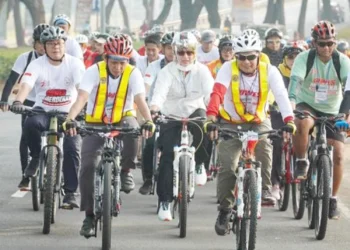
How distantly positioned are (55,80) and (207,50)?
7.03 m

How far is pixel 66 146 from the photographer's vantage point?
12461 millimetres

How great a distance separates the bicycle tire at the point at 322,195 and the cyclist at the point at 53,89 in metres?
2.23

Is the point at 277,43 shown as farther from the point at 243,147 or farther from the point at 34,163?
the point at 243,147

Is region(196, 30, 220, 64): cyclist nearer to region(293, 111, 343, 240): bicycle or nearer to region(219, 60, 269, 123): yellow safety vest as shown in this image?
region(293, 111, 343, 240): bicycle

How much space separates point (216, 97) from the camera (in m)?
11.1

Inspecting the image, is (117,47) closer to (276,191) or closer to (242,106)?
(242,106)

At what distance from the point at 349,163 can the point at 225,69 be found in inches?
322

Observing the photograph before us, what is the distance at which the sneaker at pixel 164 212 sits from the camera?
12.1m

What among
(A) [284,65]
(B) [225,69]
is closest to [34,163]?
(B) [225,69]

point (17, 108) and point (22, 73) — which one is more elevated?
point (22, 73)

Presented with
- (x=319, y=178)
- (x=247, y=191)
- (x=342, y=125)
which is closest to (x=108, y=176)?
(x=247, y=191)

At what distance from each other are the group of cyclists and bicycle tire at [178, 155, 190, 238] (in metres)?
0.32

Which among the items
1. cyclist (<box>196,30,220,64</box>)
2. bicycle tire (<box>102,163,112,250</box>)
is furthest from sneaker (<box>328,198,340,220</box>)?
cyclist (<box>196,30,220,64</box>)

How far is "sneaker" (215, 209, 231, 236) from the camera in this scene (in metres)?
11.1
